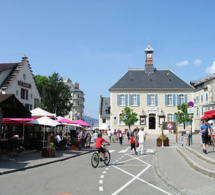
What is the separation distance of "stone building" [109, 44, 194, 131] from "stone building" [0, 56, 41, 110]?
62.8 ft

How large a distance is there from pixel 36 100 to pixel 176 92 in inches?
1121

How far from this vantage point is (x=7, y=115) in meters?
19.7

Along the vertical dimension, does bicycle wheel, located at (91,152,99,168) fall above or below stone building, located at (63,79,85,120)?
below

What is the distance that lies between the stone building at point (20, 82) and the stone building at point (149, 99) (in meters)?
19.1

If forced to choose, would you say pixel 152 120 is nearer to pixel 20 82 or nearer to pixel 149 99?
pixel 149 99

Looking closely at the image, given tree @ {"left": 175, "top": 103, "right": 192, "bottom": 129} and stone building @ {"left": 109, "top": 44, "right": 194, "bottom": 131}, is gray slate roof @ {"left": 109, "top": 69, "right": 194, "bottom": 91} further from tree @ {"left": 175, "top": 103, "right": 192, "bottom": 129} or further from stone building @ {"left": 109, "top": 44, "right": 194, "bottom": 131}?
tree @ {"left": 175, "top": 103, "right": 192, "bottom": 129}

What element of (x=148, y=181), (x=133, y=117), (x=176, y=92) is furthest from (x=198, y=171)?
(x=176, y=92)

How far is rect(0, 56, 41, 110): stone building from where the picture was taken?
3708cm

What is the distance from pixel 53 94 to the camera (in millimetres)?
65062

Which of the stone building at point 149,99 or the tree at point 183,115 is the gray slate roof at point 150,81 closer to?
the stone building at point 149,99

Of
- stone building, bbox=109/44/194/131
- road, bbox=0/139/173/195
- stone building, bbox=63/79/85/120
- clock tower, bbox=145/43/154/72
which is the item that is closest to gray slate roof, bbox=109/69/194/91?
stone building, bbox=109/44/194/131

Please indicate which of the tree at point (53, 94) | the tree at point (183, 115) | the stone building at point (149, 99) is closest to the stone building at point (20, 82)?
the tree at point (53, 94)

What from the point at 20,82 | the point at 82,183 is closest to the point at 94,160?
the point at 82,183

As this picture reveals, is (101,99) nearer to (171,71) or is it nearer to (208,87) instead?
(171,71)
